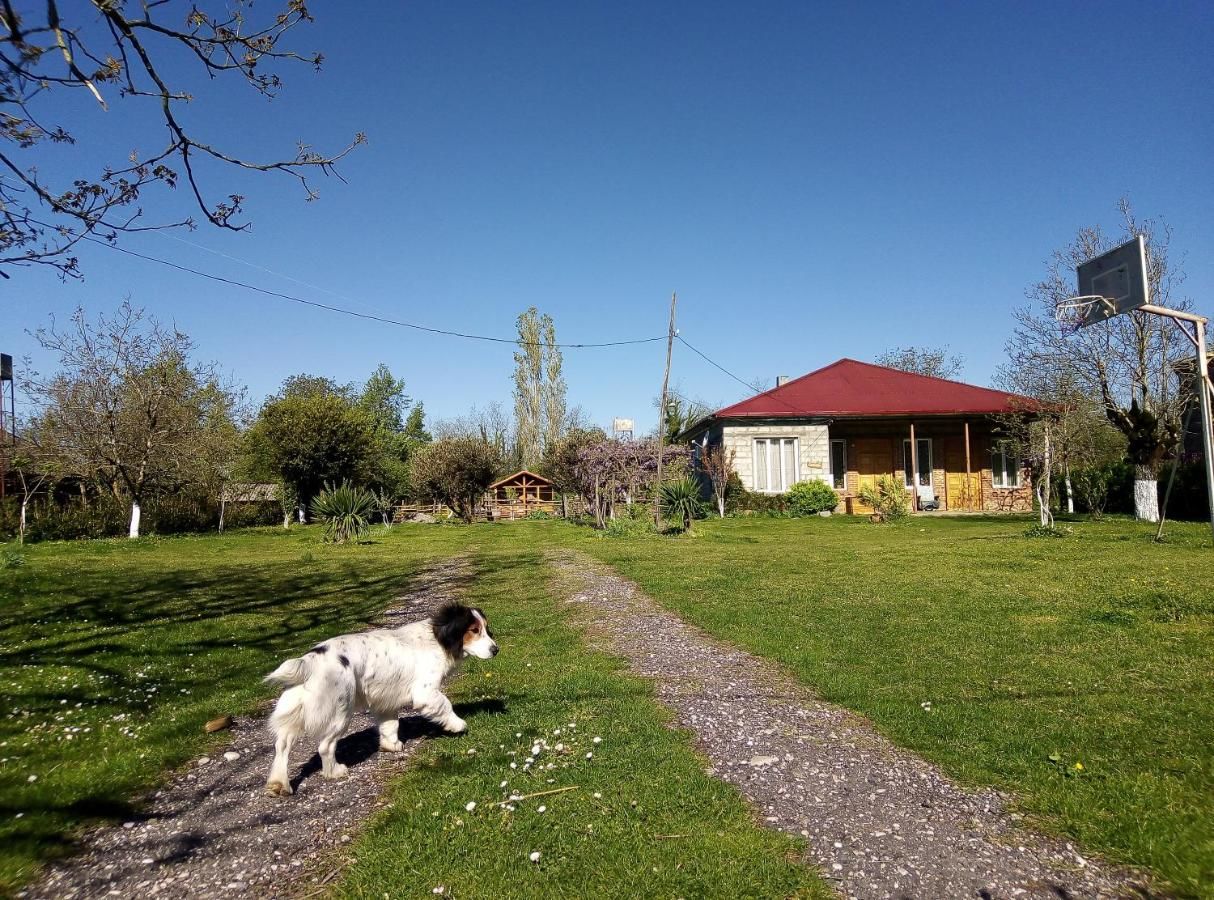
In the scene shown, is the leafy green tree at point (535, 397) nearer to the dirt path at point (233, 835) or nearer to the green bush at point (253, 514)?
the green bush at point (253, 514)

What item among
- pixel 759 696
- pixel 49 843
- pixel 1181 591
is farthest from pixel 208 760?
pixel 1181 591

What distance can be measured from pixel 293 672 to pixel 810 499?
87.6 ft

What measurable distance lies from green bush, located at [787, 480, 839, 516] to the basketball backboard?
17.0m

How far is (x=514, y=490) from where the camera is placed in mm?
42250

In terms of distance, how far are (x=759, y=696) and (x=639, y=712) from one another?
103 centimetres

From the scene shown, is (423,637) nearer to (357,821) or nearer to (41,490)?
(357,821)

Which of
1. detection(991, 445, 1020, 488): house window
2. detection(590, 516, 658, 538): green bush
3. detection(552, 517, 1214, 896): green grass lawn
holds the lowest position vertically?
detection(552, 517, 1214, 896): green grass lawn

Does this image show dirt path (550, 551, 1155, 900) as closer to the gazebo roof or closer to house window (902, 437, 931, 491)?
house window (902, 437, 931, 491)

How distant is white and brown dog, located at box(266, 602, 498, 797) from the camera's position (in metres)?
4.00

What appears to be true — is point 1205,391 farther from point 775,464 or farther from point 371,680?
point 775,464

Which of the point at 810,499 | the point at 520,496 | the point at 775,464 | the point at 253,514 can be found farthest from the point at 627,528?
the point at 253,514

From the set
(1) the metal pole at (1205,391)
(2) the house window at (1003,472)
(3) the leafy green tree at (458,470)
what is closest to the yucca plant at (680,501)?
(1) the metal pole at (1205,391)

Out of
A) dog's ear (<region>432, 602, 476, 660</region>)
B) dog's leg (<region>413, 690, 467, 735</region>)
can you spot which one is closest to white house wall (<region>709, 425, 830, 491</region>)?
dog's ear (<region>432, 602, 476, 660</region>)

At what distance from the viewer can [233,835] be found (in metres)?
3.54
